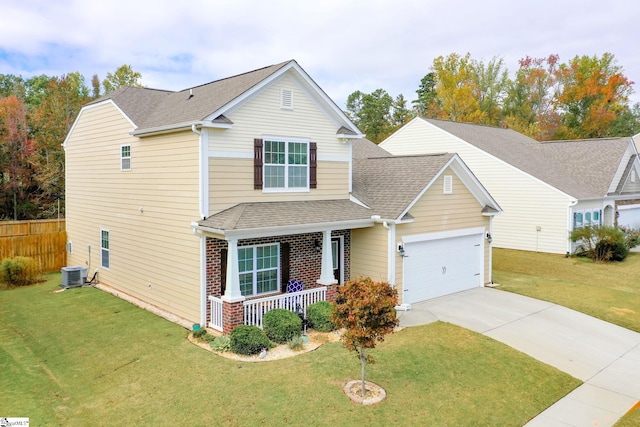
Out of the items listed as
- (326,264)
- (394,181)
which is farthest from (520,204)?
(326,264)

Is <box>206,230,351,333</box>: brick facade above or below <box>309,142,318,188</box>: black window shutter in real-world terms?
below

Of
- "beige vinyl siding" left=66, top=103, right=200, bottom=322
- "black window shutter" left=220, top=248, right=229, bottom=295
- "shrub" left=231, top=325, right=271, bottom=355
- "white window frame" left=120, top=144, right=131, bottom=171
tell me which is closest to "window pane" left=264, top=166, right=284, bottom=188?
"beige vinyl siding" left=66, top=103, right=200, bottom=322

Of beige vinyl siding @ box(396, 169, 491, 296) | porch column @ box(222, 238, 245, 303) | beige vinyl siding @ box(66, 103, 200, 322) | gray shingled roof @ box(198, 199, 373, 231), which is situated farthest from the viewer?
beige vinyl siding @ box(396, 169, 491, 296)

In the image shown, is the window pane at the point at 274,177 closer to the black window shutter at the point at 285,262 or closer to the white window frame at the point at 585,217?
the black window shutter at the point at 285,262

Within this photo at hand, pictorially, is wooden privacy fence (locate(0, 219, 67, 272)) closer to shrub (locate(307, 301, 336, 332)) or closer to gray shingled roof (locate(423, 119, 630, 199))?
shrub (locate(307, 301, 336, 332))

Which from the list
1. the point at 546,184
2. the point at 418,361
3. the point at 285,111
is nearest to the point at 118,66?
the point at 285,111

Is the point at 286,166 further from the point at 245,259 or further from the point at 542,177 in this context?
the point at 542,177

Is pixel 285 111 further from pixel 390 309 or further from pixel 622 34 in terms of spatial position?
pixel 622 34
